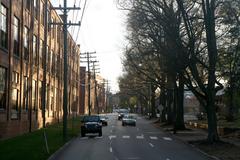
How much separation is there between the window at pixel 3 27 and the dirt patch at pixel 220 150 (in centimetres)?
1342

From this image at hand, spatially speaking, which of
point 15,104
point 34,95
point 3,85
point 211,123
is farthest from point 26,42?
point 211,123

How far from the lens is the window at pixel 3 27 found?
33.2 m

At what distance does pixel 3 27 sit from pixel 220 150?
609 inches

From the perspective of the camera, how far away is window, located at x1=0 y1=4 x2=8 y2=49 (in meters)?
33.2

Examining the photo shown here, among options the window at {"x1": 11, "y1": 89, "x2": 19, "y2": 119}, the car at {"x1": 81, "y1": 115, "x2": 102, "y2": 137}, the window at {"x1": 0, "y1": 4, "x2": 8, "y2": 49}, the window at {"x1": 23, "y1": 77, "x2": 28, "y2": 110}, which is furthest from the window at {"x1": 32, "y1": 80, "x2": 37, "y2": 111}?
the window at {"x1": 0, "y1": 4, "x2": 8, "y2": 49}

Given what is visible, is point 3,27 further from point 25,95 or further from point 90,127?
point 90,127

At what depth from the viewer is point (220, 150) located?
27562mm

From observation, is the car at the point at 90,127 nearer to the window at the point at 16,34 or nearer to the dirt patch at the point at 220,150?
the window at the point at 16,34

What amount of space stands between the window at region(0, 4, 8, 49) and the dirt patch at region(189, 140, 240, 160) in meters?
13.4

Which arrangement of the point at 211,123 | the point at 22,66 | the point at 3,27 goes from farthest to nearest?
1. the point at 22,66
2. the point at 3,27
3. the point at 211,123

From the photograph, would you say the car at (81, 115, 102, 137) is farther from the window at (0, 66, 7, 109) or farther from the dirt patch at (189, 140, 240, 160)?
the dirt patch at (189, 140, 240, 160)

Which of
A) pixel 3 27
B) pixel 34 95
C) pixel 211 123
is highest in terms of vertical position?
pixel 3 27

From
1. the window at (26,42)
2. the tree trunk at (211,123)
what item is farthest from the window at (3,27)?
the tree trunk at (211,123)

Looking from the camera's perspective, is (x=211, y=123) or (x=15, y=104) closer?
(x=211, y=123)
